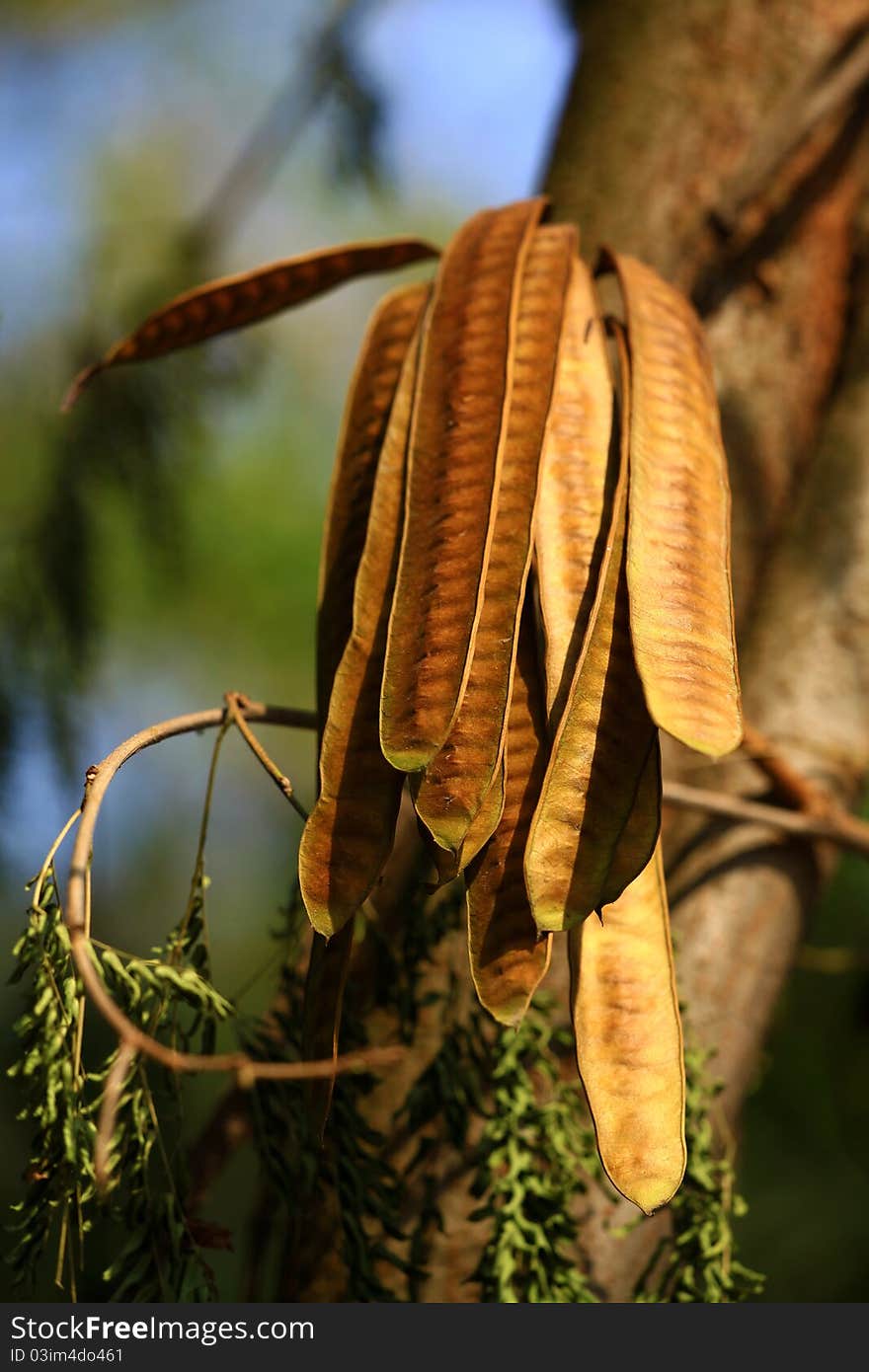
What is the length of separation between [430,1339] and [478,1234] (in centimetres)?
15

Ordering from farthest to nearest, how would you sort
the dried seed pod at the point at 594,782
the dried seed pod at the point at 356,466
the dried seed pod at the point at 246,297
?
the dried seed pod at the point at 246,297
the dried seed pod at the point at 356,466
the dried seed pod at the point at 594,782

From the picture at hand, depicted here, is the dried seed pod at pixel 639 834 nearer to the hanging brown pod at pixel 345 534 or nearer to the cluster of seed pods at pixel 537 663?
the cluster of seed pods at pixel 537 663

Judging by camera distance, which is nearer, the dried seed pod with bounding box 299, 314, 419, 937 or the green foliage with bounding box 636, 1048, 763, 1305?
the dried seed pod with bounding box 299, 314, 419, 937

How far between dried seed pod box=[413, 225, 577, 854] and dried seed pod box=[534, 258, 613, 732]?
0.02 meters

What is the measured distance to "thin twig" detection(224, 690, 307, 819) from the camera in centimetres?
68

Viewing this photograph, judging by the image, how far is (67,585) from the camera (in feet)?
5.11

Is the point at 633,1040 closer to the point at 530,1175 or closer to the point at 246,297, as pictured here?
the point at 530,1175

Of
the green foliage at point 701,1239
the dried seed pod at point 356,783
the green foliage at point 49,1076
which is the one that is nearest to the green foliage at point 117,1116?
the green foliage at point 49,1076

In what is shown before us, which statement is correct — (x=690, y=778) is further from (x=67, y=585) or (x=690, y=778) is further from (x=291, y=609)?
(x=291, y=609)

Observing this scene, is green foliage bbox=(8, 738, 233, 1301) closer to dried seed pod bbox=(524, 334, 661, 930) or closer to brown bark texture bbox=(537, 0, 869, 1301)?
dried seed pod bbox=(524, 334, 661, 930)

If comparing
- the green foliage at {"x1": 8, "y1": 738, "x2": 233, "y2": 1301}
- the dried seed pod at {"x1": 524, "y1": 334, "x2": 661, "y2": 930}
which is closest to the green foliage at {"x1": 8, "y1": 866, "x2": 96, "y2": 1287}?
the green foliage at {"x1": 8, "y1": 738, "x2": 233, "y2": 1301}

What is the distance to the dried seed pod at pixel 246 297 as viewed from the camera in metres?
0.97

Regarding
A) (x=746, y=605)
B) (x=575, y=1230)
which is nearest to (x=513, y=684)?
(x=575, y=1230)

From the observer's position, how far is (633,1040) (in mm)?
660
